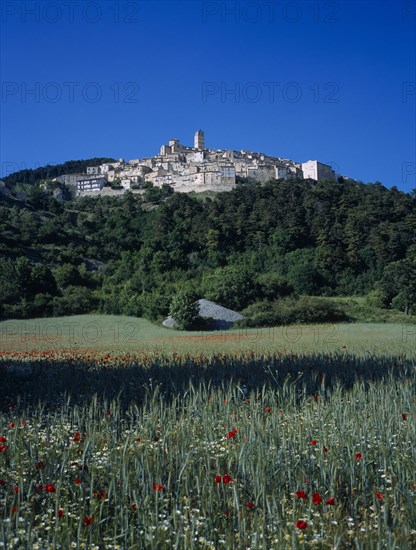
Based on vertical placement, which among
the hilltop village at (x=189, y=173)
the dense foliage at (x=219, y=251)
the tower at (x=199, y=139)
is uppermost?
the tower at (x=199, y=139)

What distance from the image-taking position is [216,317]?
35.9 meters

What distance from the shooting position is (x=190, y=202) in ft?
231

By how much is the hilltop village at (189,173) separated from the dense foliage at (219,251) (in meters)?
25.9

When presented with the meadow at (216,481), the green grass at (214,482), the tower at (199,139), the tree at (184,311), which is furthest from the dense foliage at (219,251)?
the tower at (199,139)

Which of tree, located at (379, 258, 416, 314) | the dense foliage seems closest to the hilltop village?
the dense foliage

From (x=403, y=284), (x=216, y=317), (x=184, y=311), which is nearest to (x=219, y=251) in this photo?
(x=403, y=284)

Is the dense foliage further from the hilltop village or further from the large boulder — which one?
the hilltop village

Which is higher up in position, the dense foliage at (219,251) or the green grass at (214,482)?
the dense foliage at (219,251)

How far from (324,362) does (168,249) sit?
4877cm

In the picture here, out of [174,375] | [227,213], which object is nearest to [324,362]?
[174,375]

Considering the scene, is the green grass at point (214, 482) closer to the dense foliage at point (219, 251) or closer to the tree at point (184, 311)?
the tree at point (184, 311)

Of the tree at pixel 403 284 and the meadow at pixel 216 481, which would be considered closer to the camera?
the meadow at pixel 216 481

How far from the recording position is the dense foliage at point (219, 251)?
40531 mm

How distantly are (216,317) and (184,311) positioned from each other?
277 centimetres
